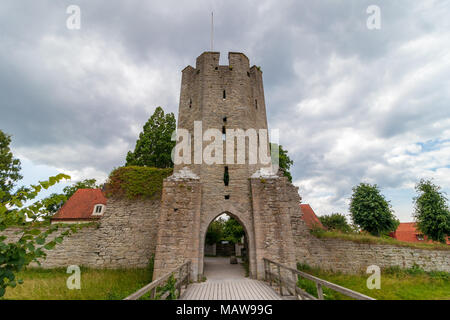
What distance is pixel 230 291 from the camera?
6.92m

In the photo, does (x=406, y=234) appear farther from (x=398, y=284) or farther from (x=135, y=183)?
(x=135, y=183)

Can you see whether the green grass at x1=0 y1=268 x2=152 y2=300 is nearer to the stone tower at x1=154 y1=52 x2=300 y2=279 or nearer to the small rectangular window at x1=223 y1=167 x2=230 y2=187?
the stone tower at x1=154 y1=52 x2=300 y2=279

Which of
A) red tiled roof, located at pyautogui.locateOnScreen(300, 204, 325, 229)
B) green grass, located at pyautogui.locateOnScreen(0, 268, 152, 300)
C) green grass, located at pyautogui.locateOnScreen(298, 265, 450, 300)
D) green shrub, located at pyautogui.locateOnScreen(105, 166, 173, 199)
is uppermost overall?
green shrub, located at pyautogui.locateOnScreen(105, 166, 173, 199)

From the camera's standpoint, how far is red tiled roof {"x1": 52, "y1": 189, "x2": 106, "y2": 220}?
15961 mm

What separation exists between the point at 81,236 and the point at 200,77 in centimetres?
1193

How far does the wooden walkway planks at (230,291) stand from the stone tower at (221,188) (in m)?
0.93

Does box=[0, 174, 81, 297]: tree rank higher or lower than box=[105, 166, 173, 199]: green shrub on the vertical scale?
lower

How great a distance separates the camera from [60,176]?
2455 mm

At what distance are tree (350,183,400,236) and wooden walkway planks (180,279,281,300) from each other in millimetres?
12406

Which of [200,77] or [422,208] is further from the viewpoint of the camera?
[422,208]

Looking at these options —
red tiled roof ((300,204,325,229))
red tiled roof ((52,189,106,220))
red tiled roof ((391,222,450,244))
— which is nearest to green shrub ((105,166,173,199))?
red tiled roof ((52,189,106,220))

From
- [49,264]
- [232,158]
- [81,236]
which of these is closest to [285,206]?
[232,158]

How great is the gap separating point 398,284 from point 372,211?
7.26 m
